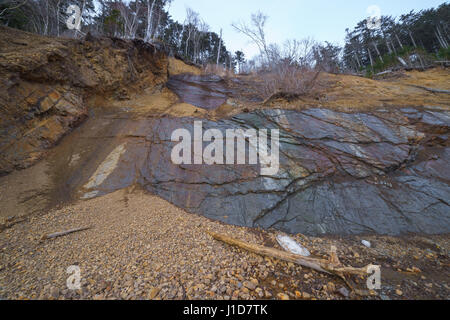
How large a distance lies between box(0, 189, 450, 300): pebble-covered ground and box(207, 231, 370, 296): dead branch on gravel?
0.31 feet

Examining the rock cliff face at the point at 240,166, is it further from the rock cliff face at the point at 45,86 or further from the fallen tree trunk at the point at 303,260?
the fallen tree trunk at the point at 303,260

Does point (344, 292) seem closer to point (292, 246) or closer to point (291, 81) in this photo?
point (292, 246)

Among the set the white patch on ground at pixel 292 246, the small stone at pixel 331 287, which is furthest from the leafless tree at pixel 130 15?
the small stone at pixel 331 287

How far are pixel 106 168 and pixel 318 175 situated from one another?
6597 mm

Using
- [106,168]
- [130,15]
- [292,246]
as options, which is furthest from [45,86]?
[130,15]

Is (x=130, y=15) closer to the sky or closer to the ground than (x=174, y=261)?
closer to the sky

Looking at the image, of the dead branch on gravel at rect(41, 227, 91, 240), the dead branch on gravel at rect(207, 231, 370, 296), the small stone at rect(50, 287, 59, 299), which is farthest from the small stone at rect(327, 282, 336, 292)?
the dead branch on gravel at rect(41, 227, 91, 240)

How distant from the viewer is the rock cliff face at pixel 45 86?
451 cm

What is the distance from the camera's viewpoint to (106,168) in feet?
15.2

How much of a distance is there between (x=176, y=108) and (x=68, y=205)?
17.3 feet

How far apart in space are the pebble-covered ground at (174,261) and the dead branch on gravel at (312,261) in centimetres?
9

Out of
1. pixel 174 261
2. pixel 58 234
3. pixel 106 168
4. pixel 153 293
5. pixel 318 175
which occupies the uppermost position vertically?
pixel 106 168

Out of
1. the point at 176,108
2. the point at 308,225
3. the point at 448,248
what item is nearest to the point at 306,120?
the point at 308,225

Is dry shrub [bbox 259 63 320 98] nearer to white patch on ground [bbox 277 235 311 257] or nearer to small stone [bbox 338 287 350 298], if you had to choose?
white patch on ground [bbox 277 235 311 257]
